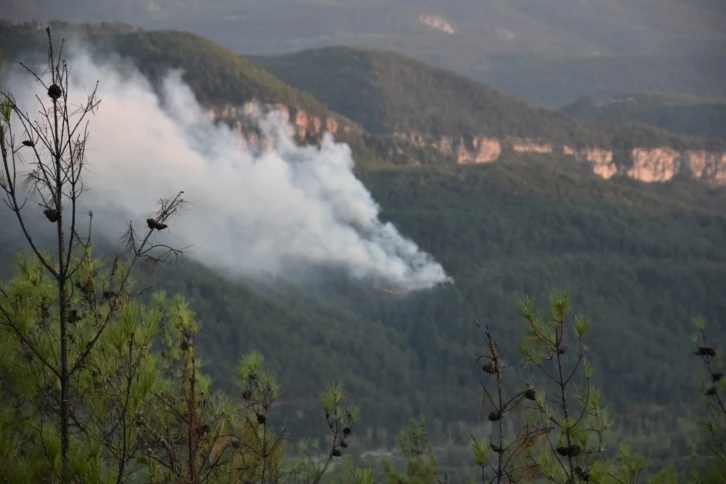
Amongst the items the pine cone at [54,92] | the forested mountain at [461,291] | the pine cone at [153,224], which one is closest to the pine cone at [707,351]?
the pine cone at [153,224]

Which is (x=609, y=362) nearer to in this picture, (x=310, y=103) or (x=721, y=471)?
(x=310, y=103)

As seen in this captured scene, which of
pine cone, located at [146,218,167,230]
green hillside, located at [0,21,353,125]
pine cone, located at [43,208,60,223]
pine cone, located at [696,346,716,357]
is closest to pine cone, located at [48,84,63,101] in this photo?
pine cone, located at [43,208,60,223]

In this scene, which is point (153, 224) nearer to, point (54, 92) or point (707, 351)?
point (54, 92)

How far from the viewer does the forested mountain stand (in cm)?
11581

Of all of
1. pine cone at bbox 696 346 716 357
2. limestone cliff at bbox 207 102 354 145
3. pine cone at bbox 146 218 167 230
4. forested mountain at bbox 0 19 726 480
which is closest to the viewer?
pine cone at bbox 146 218 167 230

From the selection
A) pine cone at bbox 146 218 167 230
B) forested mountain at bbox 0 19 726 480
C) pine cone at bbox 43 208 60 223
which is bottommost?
forested mountain at bbox 0 19 726 480

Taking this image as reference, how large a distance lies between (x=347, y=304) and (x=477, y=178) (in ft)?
122

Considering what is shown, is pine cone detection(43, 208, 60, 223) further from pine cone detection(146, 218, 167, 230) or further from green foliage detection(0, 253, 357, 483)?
green foliage detection(0, 253, 357, 483)

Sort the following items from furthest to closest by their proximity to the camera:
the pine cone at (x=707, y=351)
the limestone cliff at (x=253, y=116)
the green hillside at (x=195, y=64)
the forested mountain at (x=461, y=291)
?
the green hillside at (x=195, y=64), the limestone cliff at (x=253, y=116), the forested mountain at (x=461, y=291), the pine cone at (x=707, y=351)

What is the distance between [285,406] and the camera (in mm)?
101062

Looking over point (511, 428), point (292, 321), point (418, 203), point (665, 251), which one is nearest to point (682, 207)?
point (665, 251)

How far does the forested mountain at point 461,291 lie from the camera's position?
115812 mm

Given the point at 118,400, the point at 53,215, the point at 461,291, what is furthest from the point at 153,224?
the point at 461,291

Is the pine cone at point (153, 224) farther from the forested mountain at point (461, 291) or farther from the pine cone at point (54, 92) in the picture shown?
the forested mountain at point (461, 291)
